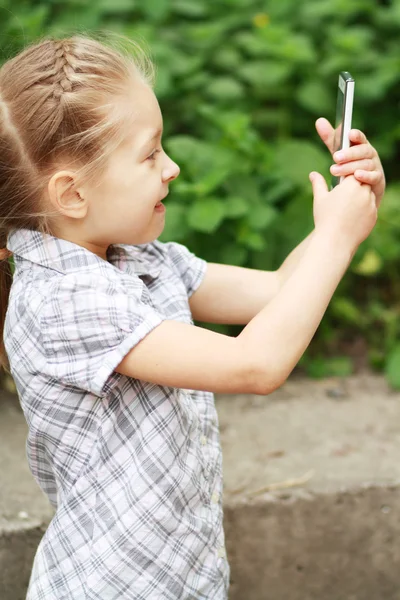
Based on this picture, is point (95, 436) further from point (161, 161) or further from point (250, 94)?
point (250, 94)

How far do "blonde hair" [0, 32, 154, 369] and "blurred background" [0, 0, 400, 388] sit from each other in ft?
3.52

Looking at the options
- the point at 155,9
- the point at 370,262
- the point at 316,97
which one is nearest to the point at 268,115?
the point at 316,97

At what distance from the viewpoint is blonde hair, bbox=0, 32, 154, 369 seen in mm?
1340

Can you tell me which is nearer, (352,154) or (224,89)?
(352,154)

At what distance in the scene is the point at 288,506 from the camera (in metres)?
2.09

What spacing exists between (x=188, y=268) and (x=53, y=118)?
1.46 ft

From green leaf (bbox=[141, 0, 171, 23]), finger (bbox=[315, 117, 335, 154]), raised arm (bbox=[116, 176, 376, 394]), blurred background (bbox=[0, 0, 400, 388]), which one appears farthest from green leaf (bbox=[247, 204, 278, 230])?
raised arm (bbox=[116, 176, 376, 394])

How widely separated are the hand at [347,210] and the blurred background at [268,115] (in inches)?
40.7

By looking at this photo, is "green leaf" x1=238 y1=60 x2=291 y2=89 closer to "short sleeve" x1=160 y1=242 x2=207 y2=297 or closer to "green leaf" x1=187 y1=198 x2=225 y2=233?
"green leaf" x1=187 y1=198 x2=225 y2=233

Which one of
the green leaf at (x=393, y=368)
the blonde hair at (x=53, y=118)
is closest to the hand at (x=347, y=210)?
the blonde hair at (x=53, y=118)

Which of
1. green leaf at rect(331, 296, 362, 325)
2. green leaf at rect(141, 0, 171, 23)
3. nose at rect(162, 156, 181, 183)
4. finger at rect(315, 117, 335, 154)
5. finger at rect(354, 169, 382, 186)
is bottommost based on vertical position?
green leaf at rect(331, 296, 362, 325)

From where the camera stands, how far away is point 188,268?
65.6 inches

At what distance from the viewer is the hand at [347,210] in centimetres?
137

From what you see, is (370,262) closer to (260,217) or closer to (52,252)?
(260,217)
